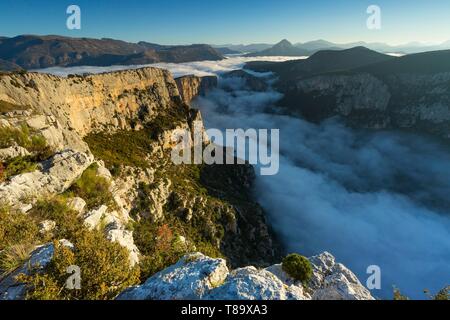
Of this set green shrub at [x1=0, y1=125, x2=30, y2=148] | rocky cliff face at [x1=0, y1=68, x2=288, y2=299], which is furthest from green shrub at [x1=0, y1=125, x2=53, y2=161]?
rocky cliff face at [x1=0, y1=68, x2=288, y2=299]

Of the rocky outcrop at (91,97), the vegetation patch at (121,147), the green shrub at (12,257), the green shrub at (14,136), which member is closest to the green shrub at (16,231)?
the green shrub at (12,257)

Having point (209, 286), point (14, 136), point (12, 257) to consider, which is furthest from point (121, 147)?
point (209, 286)

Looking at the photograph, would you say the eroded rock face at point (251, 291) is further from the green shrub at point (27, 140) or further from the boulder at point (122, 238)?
the green shrub at point (27, 140)

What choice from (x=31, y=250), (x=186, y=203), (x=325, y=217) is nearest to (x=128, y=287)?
(x=31, y=250)

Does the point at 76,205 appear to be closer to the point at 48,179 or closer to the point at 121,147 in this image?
the point at 48,179

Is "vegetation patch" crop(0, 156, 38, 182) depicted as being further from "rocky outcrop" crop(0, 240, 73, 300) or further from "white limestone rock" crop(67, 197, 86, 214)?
"rocky outcrop" crop(0, 240, 73, 300)

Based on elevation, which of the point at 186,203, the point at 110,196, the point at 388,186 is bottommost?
the point at 388,186

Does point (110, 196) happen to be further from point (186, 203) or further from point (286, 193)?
point (286, 193)
